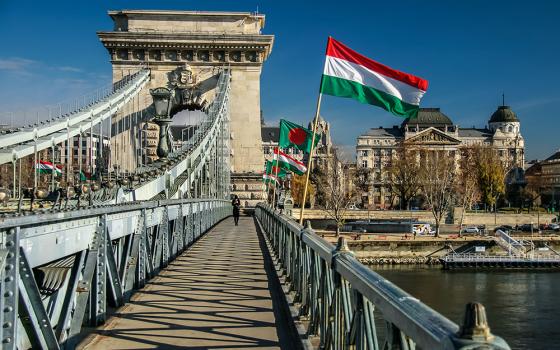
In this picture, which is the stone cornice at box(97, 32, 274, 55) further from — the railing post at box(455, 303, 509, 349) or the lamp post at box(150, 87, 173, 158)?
the railing post at box(455, 303, 509, 349)

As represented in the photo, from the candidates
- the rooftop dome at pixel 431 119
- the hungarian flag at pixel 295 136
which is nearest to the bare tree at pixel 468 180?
the rooftop dome at pixel 431 119

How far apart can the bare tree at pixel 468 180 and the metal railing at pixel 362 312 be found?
228 ft

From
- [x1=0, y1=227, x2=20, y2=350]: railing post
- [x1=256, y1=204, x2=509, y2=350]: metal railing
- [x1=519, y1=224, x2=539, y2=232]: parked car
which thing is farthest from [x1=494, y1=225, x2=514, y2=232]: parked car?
[x1=0, y1=227, x2=20, y2=350]: railing post

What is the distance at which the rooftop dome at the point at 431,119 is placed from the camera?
14550 cm

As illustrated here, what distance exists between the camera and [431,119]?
14762 centimetres

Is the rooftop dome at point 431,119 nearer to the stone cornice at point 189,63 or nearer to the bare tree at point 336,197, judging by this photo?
the bare tree at point 336,197

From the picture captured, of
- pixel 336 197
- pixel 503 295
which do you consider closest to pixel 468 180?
pixel 336 197

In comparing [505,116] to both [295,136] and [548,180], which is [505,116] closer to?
[548,180]

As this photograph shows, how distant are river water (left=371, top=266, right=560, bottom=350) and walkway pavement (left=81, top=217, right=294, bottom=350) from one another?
49.2ft

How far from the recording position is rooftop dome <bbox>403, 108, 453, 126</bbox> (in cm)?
14550

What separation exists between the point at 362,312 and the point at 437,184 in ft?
246

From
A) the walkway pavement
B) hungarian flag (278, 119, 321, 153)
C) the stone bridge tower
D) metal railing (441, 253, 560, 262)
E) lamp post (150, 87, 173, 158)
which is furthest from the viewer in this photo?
metal railing (441, 253, 560, 262)

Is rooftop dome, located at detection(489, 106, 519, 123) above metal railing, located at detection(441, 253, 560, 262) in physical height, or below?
above

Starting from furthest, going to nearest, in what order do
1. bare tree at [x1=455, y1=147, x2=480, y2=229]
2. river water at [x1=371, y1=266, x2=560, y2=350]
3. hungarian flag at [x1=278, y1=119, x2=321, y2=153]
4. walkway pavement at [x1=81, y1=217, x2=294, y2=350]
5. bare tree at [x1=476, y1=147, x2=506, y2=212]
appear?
bare tree at [x1=476, y1=147, x2=506, y2=212] → bare tree at [x1=455, y1=147, x2=480, y2=229] → river water at [x1=371, y1=266, x2=560, y2=350] → hungarian flag at [x1=278, y1=119, x2=321, y2=153] → walkway pavement at [x1=81, y1=217, x2=294, y2=350]
